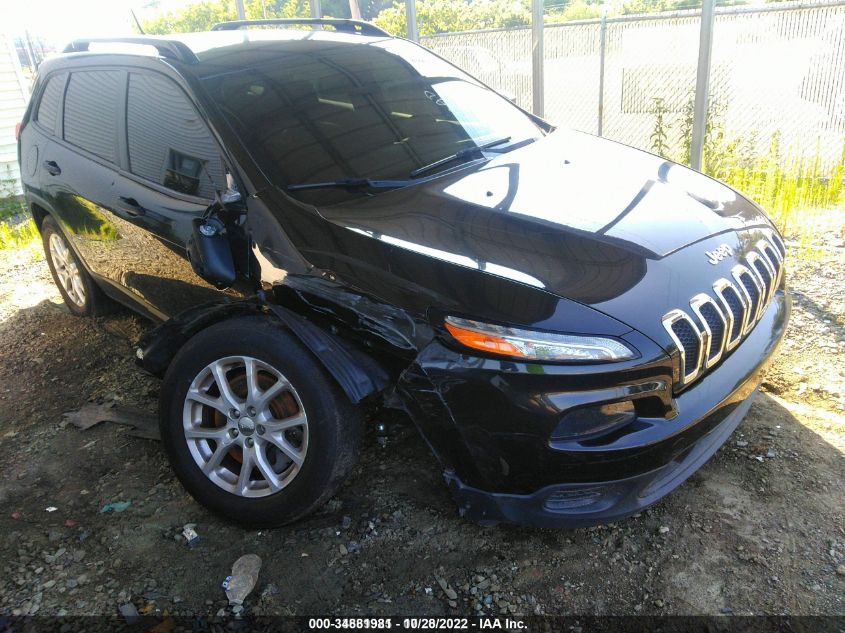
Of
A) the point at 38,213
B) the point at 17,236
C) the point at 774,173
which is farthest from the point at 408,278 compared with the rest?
the point at 17,236

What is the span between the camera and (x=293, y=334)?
8.45 ft

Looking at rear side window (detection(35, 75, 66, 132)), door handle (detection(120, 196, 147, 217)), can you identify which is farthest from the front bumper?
rear side window (detection(35, 75, 66, 132))

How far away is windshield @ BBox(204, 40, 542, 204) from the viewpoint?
289 cm

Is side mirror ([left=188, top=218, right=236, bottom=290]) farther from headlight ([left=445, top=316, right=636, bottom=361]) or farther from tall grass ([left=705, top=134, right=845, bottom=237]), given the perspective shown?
tall grass ([left=705, top=134, right=845, bottom=237])

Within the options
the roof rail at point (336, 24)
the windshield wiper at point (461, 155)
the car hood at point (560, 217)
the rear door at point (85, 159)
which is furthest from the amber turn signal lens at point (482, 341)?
the roof rail at point (336, 24)

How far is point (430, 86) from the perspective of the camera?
Result: 356 cm

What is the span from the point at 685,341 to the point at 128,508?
2.36 metres

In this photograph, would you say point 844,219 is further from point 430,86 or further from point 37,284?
point 37,284

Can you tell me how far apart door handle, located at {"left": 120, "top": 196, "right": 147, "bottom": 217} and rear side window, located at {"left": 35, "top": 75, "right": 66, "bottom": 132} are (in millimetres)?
1161

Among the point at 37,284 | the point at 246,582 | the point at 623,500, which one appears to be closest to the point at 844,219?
the point at 623,500

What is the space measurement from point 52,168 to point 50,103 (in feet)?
1.43

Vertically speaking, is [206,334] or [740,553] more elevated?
[206,334]

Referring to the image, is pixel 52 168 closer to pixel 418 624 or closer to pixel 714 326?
pixel 418 624

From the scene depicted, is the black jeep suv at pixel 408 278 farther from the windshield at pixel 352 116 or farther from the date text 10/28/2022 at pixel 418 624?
the date text 10/28/2022 at pixel 418 624
